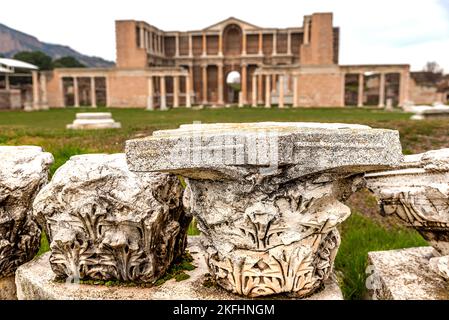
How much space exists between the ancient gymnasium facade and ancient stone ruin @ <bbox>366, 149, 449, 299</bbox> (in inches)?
1115

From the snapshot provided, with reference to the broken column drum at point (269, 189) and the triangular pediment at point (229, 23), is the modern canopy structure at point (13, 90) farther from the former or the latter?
the broken column drum at point (269, 189)

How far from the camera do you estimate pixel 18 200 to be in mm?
2914

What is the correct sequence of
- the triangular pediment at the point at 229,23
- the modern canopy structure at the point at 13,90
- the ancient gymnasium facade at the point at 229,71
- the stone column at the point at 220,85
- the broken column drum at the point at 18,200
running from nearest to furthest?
the broken column drum at the point at 18,200
the ancient gymnasium facade at the point at 229,71
the modern canopy structure at the point at 13,90
the stone column at the point at 220,85
the triangular pediment at the point at 229,23

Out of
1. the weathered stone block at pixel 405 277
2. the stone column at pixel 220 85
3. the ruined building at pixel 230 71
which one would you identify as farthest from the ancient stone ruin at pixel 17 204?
the stone column at pixel 220 85

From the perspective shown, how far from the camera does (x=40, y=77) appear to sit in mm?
35375

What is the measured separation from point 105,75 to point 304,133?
35.8 metres

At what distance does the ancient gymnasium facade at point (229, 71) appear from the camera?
33594 millimetres

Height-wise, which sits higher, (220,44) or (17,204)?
(220,44)

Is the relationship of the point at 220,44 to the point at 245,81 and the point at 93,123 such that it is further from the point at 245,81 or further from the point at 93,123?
the point at 93,123

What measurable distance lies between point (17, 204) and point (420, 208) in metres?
2.45

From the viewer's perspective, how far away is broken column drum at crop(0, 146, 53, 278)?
287cm

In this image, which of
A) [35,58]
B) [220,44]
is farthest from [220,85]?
[35,58]

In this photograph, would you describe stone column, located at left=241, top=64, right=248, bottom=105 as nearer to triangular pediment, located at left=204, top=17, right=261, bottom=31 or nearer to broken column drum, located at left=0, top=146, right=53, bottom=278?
triangular pediment, located at left=204, top=17, right=261, bottom=31

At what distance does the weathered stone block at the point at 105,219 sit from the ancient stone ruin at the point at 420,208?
4.12ft
